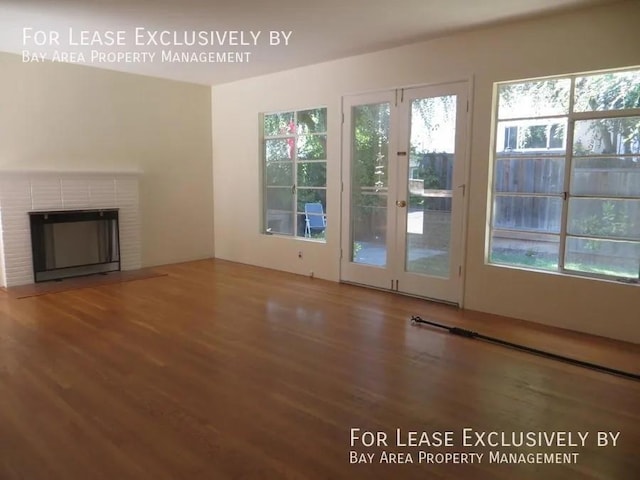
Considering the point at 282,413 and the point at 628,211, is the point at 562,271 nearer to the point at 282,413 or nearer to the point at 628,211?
the point at 628,211

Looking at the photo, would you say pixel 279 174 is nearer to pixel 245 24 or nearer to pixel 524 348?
pixel 245 24

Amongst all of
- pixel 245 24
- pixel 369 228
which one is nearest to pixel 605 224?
pixel 369 228

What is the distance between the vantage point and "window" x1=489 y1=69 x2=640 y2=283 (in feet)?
11.9

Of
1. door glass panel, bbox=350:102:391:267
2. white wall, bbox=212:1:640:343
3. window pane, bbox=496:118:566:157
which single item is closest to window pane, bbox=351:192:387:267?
door glass panel, bbox=350:102:391:267

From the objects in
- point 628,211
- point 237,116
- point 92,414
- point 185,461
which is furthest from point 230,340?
point 237,116

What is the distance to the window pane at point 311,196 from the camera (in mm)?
5750

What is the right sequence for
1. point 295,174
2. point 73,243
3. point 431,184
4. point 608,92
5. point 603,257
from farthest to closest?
point 295,174 → point 73,243 → point 431,184 → point 603,257 → point 608,92

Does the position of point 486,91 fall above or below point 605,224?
above

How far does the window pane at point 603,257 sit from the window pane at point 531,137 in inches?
32.7

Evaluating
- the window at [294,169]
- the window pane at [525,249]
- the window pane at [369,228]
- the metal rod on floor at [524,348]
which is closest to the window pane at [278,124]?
the window at [294,169]

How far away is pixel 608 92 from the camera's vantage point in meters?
3.66

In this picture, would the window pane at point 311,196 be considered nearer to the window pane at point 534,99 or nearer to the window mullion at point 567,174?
the window pane at point 534,99

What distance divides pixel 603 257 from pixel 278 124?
4.24 metres

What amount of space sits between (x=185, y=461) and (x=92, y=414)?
72cm
